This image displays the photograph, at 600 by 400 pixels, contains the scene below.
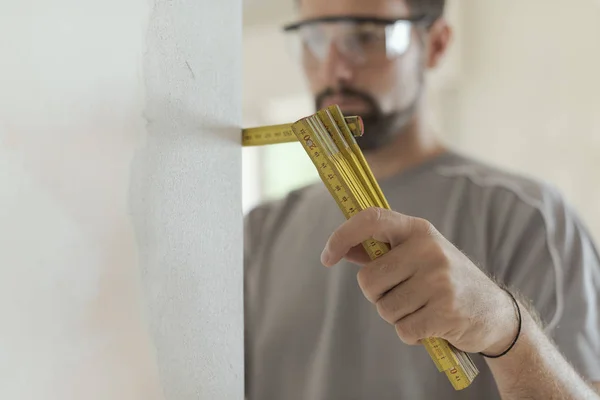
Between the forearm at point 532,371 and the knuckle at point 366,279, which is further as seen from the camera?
the forearm at point 532,371

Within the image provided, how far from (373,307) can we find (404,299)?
1.95ft

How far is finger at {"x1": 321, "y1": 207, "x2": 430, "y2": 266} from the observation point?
1.92ft

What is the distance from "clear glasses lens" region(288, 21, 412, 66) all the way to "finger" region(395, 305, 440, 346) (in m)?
0.82

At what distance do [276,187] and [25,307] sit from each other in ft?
8.33

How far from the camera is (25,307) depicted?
466 mm

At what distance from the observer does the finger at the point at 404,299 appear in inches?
25.0

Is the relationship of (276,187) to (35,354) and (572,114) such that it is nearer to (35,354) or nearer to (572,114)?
(572,114)

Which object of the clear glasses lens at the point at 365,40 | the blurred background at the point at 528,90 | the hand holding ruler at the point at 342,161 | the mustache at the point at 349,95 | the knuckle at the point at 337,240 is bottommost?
the blurred background at the point at 528,90

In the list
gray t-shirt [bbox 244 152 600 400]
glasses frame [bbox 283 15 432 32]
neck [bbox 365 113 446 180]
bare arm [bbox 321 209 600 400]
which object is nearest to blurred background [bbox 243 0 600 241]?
glasses frame [bbox 283 15 432 32]

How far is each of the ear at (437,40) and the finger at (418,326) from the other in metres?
0.97

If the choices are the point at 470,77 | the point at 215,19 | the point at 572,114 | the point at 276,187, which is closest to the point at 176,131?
the point at 215,19

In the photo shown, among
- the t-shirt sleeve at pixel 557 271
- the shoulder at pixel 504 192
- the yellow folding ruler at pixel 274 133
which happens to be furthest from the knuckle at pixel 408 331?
the shoulder at pixel 504 192

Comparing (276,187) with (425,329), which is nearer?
(425,329)

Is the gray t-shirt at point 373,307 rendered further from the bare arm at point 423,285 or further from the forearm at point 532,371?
the bare arm at point 423,285
